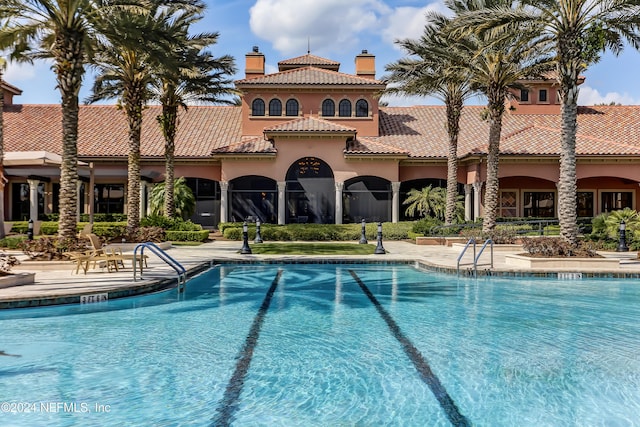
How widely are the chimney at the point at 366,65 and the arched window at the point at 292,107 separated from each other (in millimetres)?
6841

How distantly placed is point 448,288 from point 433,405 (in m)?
7.53

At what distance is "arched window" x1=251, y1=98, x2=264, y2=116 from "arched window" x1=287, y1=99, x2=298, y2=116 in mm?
1703

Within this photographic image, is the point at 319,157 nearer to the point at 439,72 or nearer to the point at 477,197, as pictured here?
the point at 439,72

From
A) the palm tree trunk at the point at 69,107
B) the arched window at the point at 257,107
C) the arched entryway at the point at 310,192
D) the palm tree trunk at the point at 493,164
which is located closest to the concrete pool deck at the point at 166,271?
the palm tree trunk at the point at 493,164

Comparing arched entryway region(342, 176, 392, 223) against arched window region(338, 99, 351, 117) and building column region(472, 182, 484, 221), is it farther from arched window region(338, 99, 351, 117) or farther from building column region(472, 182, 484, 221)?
arched window region(338, 99, 351, 117)

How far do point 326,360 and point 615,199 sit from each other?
31043mm

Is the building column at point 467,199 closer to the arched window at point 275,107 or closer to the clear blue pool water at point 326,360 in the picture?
the arched window at point 275,107

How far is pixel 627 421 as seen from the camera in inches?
200

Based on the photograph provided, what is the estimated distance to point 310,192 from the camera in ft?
97.8

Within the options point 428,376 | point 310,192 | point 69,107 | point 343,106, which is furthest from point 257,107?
point 428,376

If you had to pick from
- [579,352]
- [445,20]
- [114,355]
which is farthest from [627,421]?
[445,20]

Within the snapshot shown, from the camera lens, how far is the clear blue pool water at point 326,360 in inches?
207

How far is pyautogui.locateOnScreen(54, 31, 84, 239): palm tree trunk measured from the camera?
15438mm

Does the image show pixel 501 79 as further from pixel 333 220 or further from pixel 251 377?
pixel 251 377
